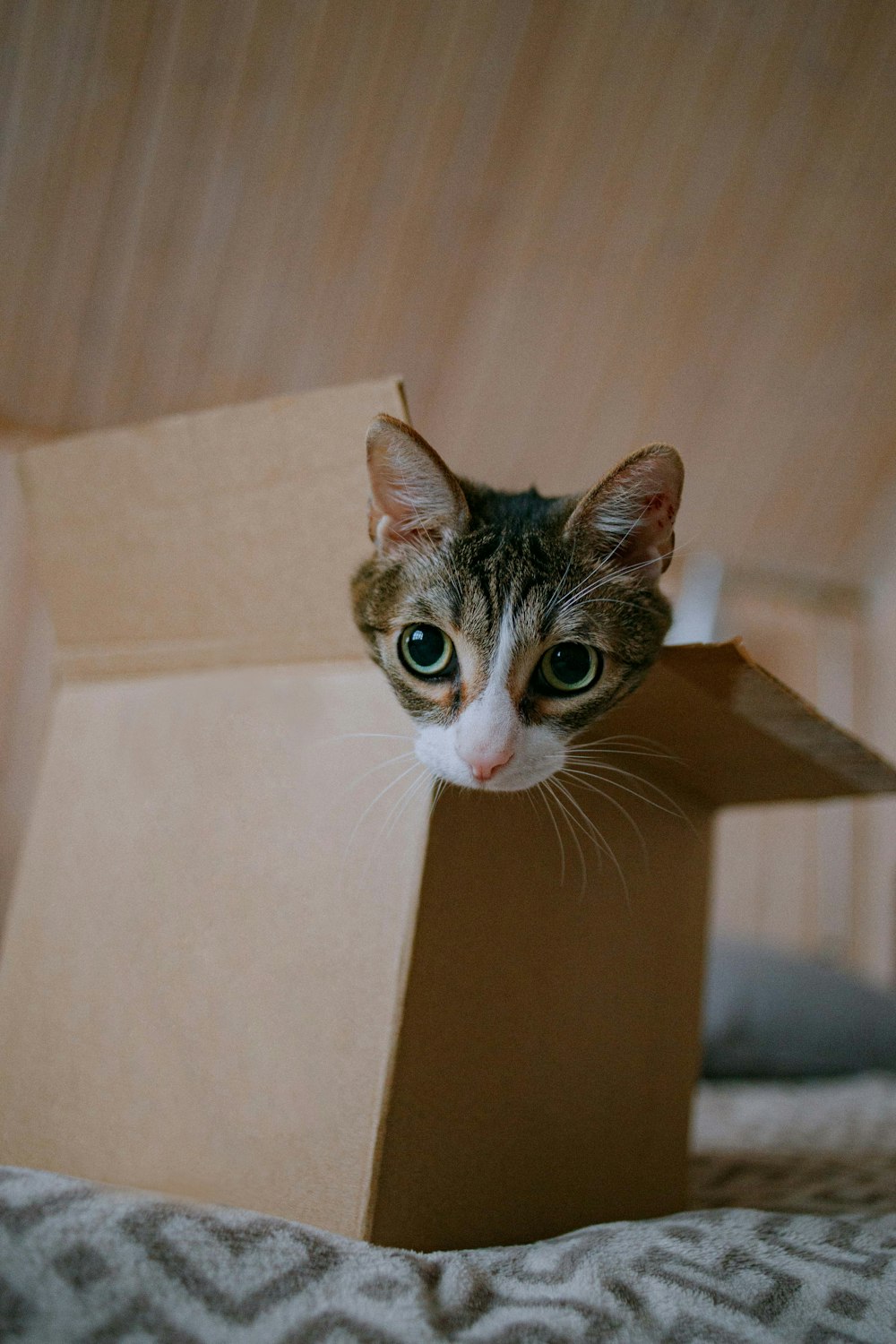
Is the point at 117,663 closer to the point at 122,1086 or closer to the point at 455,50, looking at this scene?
the point at 122,1086

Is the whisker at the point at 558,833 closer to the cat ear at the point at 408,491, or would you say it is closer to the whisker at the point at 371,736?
the whisker at the point at 371,736

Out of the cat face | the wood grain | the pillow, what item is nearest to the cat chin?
the cat face

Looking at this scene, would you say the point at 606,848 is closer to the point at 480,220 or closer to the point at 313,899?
the point at 313,899

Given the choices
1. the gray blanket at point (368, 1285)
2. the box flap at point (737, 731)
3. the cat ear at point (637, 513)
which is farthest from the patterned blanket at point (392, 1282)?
the cat ear at point (637, 513)

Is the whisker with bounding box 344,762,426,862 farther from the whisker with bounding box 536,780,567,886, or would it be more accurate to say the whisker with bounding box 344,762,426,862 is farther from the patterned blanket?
the patterned blanket

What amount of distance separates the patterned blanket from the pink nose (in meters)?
0.29

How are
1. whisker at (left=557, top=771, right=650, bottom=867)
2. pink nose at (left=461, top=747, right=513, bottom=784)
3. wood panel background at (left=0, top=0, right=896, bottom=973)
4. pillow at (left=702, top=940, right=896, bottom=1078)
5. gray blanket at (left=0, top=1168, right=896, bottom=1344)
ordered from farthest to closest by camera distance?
1. pillow at (left=702, top=940, right=896, bottom=1078)
2. wood panel background at (left=0, top=0, right=896, bottom=973)
3. whisker at (left=557, top=771, right=650, bottom=867)
4. pink nose at (left=461, top=747, right=513, bottom=784)
5. gray blanket at (left=0, top=1168, right=896, bottom=1344)

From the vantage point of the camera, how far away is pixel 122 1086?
72 cm

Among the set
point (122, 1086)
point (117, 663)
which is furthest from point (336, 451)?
point (122, 1086)

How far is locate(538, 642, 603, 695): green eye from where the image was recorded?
65 cm

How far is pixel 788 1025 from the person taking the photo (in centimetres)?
176

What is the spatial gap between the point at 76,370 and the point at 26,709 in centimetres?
61

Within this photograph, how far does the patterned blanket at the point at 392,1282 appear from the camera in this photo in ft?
1.44

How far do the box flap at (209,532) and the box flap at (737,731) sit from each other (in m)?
0.25
